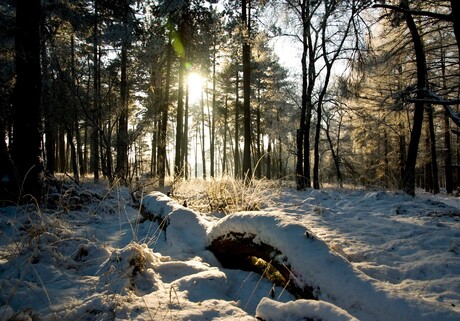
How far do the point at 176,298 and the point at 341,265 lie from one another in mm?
962

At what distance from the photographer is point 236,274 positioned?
91.4 inches

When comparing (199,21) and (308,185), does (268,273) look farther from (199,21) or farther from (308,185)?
(308,185)

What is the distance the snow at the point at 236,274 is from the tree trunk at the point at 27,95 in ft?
4.96

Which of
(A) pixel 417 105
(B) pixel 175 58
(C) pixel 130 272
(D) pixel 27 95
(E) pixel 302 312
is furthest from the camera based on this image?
(B) pixel 175 58

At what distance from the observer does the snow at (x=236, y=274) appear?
139 centimetres

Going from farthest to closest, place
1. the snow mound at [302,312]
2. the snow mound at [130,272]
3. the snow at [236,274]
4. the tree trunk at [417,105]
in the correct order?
the tree trunk at [417,105]
the snow mound at [130,272]
the snow at [236,274]
the snow mound at [302,312]

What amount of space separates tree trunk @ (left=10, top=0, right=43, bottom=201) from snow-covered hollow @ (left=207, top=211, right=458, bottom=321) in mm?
3733

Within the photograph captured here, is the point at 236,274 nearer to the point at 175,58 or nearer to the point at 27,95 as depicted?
the point at 27,95

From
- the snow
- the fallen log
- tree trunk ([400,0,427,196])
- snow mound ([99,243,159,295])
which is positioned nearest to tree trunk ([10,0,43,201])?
the snow

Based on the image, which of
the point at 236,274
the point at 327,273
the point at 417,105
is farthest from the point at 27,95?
the point at 417,105

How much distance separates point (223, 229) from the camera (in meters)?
2.54

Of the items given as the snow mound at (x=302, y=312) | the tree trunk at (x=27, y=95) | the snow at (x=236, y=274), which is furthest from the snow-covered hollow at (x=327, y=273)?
the tree trunk at (x=27, y=95)

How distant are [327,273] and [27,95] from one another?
5.02 meters

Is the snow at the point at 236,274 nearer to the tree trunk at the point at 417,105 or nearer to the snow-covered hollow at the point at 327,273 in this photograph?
the snow-covered hollow at the point at 327,273
